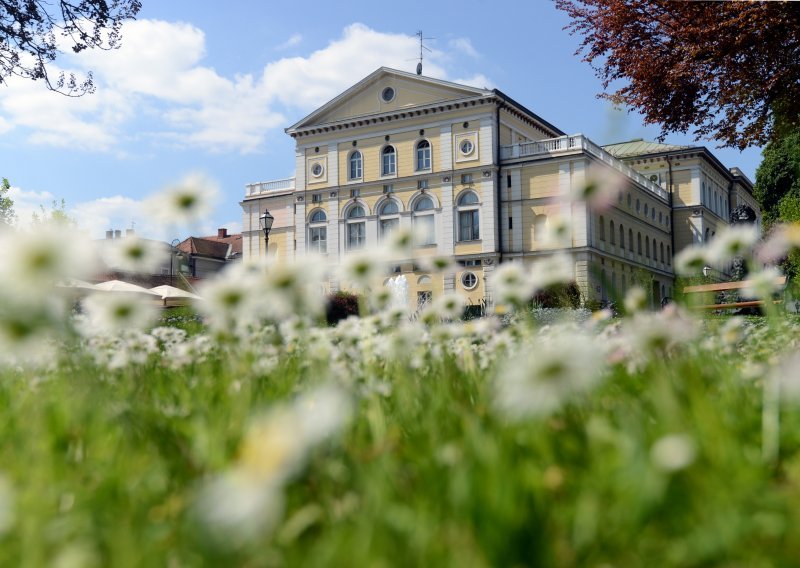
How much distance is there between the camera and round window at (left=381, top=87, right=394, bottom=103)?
128 feet

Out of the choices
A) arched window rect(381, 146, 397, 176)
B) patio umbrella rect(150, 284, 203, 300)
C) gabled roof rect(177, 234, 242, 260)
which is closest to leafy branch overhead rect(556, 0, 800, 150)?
patio umbrella rect(150, 284, 203, 300)

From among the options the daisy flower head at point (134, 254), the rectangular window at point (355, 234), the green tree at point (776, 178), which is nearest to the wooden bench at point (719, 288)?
the daisy flower head at point (134, 254)

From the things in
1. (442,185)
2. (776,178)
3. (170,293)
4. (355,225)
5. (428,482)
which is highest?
(442,185)

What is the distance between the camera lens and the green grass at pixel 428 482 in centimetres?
113

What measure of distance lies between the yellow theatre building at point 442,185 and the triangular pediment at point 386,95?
55 millimetres

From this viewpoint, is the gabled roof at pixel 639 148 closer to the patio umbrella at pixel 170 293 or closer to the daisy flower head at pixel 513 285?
the patio umbrella at pixel 170 293

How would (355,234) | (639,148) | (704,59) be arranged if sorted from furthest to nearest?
1. (639,148)
2. (355,234)
3. (704,59)

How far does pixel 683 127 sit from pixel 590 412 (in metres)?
10.2

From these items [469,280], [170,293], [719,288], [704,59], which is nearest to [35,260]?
[719,288]

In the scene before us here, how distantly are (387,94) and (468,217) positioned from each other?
26.9 ft

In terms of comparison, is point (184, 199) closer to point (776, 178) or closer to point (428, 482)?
point (428, 482)

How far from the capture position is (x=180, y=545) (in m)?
1.27

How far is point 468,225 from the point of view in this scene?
1468 inches

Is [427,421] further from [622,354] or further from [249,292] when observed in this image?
[622,354]
